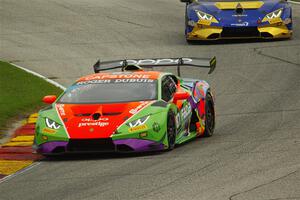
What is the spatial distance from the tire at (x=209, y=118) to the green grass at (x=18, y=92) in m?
3.20

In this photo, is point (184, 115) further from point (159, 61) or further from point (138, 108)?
point (159, 61)

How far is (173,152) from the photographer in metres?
14.6

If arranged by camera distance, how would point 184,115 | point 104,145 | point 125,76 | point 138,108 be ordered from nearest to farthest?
point 104,145 → point 138,108 → point 184,115 → point 125,76

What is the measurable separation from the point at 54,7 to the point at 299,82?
1277 centimetres

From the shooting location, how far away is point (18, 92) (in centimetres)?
2058

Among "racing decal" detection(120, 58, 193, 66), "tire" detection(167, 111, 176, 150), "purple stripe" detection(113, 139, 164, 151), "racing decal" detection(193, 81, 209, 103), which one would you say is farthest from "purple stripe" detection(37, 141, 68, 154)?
"racing decal" detection(120, 58, 193, 66)

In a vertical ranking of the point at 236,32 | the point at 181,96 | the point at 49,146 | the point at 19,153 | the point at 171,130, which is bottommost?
the point at 19,153

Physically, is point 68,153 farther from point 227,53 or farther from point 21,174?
point 227,53

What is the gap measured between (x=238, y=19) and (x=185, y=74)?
293cm

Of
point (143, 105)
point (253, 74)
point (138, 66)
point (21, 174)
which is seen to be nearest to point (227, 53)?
point (253, 74)

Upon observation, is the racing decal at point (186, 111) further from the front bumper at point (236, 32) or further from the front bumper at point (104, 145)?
the front bumper at point (236, 32)

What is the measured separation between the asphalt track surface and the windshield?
0.92 m

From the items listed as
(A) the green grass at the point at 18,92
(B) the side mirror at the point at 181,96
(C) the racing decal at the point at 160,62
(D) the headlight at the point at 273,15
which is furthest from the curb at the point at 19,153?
(D) the headlight at the point at 273,15

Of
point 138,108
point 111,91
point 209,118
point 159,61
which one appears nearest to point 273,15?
point 159,61
